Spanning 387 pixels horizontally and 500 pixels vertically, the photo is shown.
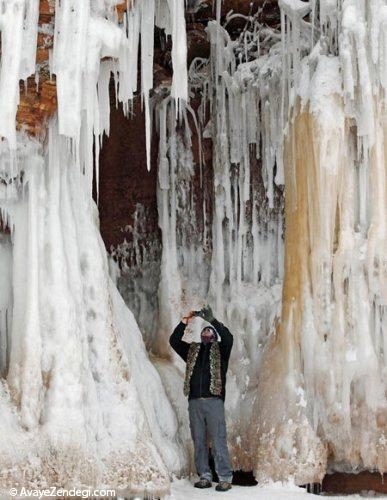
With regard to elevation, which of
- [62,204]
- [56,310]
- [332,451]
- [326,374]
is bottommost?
[332,451]

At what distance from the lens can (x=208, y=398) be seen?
9.68 metres

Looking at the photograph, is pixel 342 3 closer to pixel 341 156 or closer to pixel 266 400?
pixel 341 156

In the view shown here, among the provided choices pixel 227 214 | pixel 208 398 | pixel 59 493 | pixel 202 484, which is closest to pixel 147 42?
pixel 208 398

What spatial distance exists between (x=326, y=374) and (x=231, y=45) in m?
4.37

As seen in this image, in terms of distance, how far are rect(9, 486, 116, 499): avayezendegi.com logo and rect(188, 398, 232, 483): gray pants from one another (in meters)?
1.33

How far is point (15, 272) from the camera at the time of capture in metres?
9.20

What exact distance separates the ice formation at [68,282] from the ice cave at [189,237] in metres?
0.02

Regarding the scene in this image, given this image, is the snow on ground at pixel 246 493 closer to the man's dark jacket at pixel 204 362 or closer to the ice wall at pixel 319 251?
the ice wall at pixel 319 251

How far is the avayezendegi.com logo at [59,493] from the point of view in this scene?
317 inches

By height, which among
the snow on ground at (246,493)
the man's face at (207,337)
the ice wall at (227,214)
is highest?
the ice wall at (227,214)

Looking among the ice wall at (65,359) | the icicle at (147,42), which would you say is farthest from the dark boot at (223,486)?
the icicle at (147,42)

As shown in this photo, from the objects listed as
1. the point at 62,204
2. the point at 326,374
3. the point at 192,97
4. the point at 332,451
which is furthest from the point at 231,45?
the point at 332,451

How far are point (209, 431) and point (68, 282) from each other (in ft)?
7.27

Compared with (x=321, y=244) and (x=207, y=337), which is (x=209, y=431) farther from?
(x=321, y=244)
